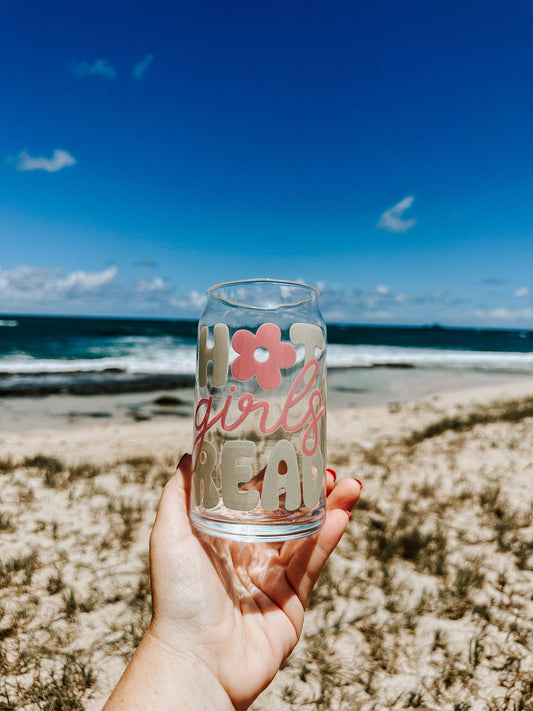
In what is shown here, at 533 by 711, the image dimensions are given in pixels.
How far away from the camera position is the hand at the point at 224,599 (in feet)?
4.93

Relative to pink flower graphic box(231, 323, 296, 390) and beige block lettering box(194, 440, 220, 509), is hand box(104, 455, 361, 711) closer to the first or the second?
beige block lettering box(194, 440, 220, 509)

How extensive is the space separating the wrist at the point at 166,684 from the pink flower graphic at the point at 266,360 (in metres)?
0.94

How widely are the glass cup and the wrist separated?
1.46 feet

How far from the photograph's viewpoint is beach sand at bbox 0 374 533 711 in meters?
2.29

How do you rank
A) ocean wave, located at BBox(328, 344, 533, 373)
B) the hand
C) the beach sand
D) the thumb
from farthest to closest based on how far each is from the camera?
ocean wave, located at BBox(328, 344, 533, 373) → the beach sand → the thumb → the hand

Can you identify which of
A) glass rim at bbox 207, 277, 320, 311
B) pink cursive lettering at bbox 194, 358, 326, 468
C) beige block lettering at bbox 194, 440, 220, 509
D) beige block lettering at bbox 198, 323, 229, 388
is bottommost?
beige block lettering at bbox 194, 440, 220, 509

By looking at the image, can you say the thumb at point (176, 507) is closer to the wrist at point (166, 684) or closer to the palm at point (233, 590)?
the palm at point (233, 590)

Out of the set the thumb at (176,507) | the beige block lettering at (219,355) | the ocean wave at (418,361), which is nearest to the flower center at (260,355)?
the beige block lettering at (219,355)

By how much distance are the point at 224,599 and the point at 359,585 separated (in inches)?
70.8

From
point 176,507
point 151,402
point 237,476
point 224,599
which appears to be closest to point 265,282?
point 237,476

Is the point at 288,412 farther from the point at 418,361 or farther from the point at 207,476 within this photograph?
the point at 418,361

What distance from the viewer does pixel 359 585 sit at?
10.1ft

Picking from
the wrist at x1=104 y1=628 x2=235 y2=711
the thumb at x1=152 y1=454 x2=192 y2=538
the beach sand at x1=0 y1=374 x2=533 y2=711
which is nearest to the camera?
the wrist at x1=104 y1=628 x2=235 y2=711

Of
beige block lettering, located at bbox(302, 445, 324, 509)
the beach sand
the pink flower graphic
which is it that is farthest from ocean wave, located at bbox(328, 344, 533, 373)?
the pink flower graphic
